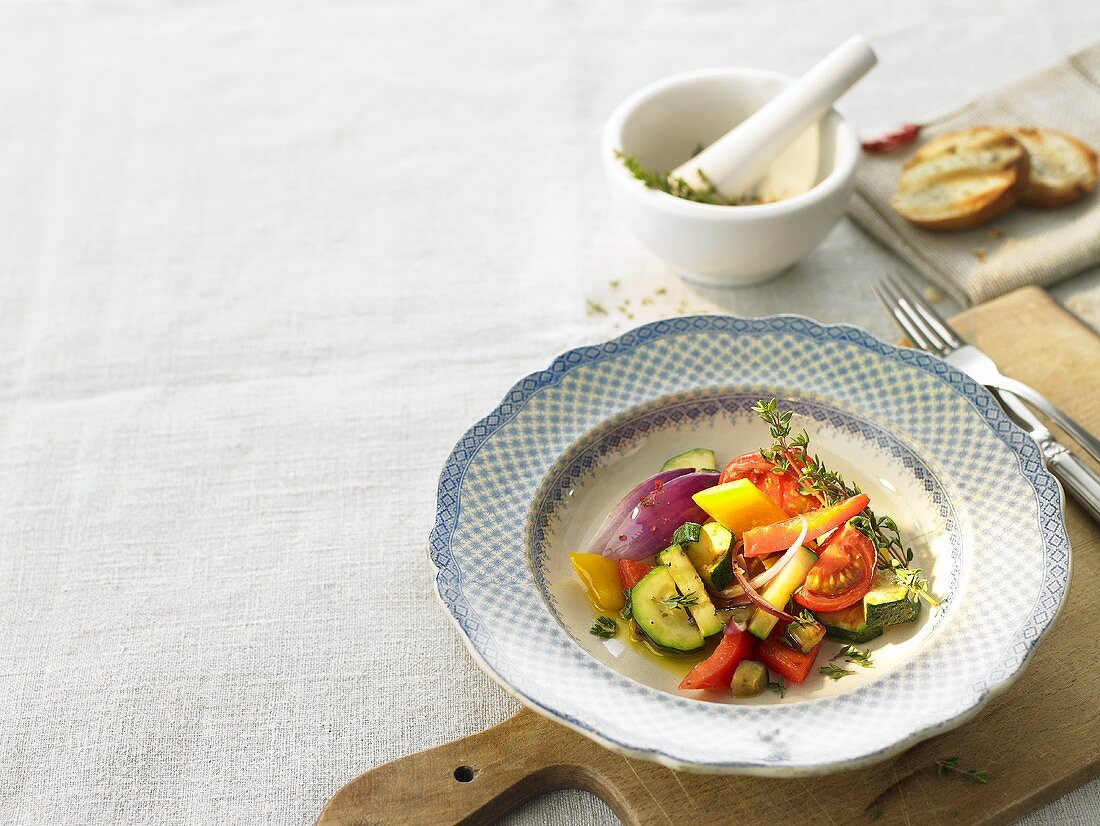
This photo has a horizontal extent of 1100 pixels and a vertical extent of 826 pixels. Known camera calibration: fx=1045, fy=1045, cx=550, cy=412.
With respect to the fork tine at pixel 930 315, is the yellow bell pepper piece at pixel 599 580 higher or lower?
Answer: lower

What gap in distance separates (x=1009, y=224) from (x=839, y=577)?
4.53 ft

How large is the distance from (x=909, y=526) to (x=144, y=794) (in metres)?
1.28

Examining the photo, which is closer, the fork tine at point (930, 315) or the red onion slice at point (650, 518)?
the red onion slice at point (650, 518)

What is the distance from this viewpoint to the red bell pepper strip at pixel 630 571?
1.61 metres

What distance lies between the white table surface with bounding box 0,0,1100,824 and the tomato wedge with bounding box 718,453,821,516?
1.74 ft

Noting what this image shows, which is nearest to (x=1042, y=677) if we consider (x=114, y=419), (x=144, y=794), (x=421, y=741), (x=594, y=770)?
(x=594, y=770)

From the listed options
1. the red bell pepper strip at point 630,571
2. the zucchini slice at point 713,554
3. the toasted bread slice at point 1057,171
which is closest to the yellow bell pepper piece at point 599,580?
the red bell pepper strip at point 630,571

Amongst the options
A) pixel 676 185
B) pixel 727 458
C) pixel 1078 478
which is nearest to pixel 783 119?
pixel 676 185

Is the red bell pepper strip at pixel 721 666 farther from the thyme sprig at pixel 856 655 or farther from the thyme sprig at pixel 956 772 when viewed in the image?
the thyme sprig at pixel 956 772

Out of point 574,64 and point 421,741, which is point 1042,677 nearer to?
point 421,741

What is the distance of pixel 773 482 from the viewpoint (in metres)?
1.65

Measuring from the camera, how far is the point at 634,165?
7.41 ft

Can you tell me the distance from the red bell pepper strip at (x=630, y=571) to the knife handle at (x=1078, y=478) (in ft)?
2.54

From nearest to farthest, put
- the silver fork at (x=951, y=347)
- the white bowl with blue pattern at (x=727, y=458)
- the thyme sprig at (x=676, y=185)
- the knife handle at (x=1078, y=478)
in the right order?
the white bowl with blue pattern at (x=727, y=458)
the knife handle at (x=1078, y=478)
the silver fork at (x=951, y=347)
the thyme sprig at (x=676, y=185)
